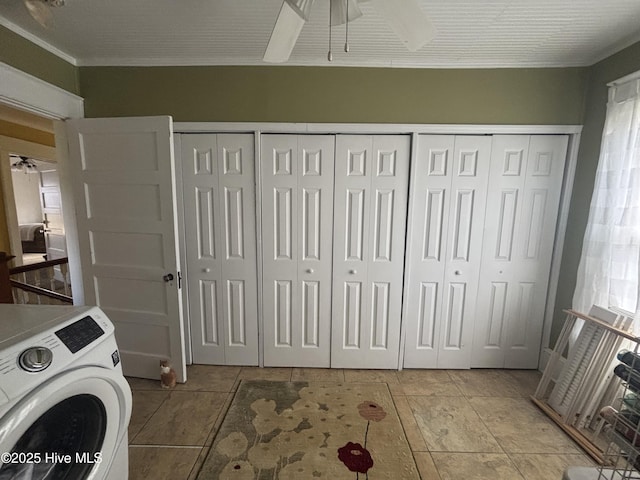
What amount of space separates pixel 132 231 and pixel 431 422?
2481 millimetres

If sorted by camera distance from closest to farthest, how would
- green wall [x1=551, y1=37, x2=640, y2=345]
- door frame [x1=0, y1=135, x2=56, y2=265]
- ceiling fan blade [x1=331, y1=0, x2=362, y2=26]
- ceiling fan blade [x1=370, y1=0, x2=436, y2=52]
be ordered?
1. ceiling fan blade [x1=370, y1=0, x2=436, y2=52]
2. ceiling fan blade [x1=331, y1=0, x2=362, y2=26]
3. green wall [x1=551, y1=37, x2=640, y2=345]
4. door frame [x1=0, y1=135, x2=56, y2=265]

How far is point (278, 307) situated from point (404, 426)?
48.4 inches

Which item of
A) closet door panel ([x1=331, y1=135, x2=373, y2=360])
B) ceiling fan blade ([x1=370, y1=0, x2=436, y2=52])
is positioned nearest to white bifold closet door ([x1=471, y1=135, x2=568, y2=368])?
closet door panel ([x1=331, y1=135, x2=373, y2=360])

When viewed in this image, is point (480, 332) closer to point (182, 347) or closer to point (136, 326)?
point (182, 347)

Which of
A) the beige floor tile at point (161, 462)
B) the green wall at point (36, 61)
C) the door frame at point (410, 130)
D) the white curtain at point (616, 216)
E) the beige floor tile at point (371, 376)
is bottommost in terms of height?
the beige floor tile at point (161, 462)

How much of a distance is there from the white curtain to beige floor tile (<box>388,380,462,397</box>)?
1.07 m

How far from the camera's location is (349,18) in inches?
46.5

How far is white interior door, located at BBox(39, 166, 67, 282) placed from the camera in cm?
556

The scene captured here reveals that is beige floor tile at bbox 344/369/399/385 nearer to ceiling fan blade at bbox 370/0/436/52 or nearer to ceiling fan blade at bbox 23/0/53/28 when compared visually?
ceiling fan blade at bbox 370/0/436/52

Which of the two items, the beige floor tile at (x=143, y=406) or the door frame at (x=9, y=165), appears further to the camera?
the door frame at (x=9, y=165)

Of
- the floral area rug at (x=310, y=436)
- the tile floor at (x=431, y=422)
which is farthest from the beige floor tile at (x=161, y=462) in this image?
the floral area rug at (x=310, y=436)

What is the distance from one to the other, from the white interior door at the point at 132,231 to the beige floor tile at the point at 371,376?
4.32 feet

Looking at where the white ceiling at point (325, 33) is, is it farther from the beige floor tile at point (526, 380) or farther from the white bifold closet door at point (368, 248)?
the beige floor tile at point (526, 380)

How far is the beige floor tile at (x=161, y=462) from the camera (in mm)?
1437
